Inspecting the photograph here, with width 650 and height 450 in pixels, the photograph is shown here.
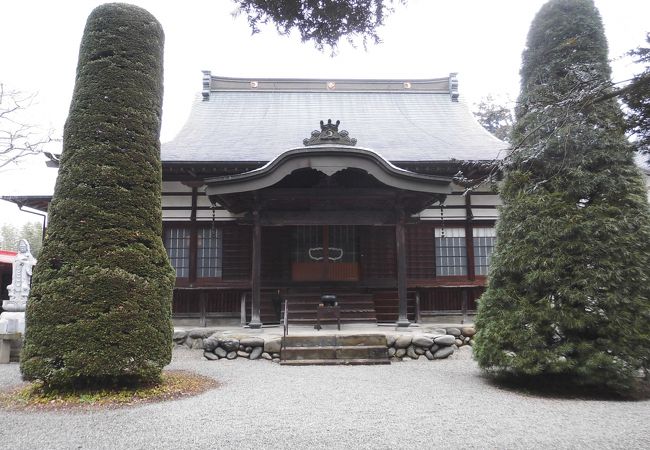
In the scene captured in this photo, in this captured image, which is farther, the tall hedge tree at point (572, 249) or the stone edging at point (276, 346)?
the stone edging at point (276, 346)

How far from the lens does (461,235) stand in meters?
12.0

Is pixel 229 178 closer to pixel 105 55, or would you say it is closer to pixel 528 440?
pixel 105 55

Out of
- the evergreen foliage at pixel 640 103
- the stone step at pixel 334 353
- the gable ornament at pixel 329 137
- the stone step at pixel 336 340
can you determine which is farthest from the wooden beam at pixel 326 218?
the evergreen foliage at pixel 640 103

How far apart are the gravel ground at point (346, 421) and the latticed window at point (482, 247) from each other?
6.22 metres

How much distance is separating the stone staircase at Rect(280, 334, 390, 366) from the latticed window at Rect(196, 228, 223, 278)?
4224 mm

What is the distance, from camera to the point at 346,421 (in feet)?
14.1

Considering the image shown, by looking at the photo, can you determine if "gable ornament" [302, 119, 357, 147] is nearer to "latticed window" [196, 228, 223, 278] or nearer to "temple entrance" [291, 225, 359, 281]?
"temple entrance" [291, 225, 359, 281]

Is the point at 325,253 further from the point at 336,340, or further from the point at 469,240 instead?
the point at 469,240

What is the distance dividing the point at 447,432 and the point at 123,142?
4970 millimetres

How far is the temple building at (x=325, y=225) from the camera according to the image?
959cm

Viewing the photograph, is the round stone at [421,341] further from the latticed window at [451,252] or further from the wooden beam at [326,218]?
the latticed window at [451,252]

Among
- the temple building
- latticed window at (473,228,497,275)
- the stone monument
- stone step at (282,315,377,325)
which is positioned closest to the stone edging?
the temple building

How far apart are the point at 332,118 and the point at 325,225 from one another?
642 cm

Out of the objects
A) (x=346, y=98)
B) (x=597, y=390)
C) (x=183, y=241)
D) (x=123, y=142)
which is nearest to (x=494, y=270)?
(x=597, y=390)
